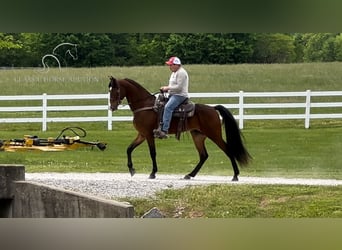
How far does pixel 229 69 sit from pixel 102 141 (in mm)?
709

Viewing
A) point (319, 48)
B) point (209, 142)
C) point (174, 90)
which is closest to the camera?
point (319, 48)

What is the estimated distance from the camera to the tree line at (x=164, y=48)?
3139 millimetres

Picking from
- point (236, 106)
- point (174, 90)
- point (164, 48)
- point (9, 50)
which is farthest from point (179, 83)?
point (9, 50)

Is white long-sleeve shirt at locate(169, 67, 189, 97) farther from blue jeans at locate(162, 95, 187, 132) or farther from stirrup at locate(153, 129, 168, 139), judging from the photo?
stirrup at locate(153, 129, 168, 139)

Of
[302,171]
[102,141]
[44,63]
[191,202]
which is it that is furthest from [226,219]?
[44,63]

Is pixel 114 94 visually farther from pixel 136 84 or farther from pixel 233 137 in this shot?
pixel 233 137

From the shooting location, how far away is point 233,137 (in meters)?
3.36

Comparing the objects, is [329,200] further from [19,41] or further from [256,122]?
[19,41]

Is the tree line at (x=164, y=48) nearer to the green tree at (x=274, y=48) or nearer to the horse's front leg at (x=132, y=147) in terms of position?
the green tree at (x=274, y=48)

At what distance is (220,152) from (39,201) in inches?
36.2

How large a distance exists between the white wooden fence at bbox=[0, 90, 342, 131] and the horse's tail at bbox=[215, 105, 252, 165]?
0.11ft

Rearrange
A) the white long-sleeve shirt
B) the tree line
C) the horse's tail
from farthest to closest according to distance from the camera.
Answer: the horse's tail
the white long-sleeve shirt
the tree line

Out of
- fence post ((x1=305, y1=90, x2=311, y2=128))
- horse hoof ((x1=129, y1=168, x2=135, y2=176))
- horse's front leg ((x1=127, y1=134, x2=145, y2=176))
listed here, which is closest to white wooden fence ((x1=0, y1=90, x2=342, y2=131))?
fence post ((x1=305, y1=90, x2=311, y2=128))

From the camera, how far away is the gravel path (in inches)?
133
